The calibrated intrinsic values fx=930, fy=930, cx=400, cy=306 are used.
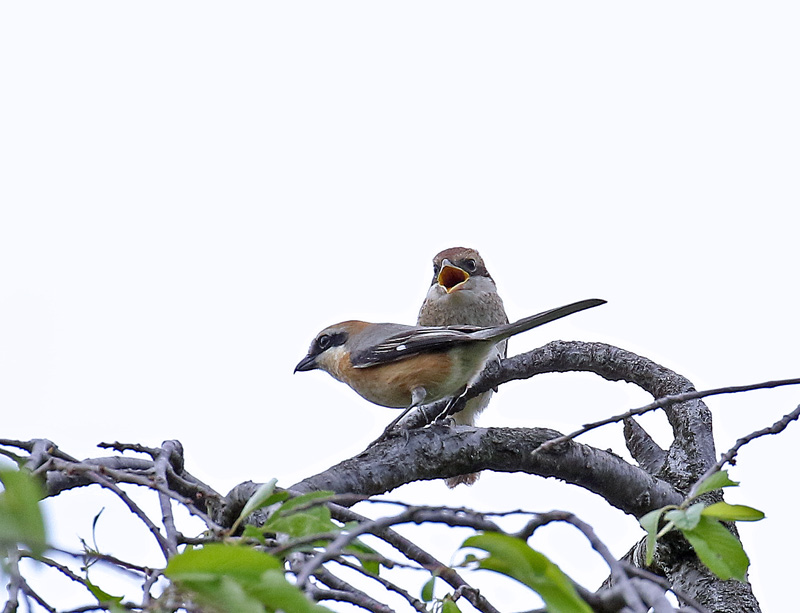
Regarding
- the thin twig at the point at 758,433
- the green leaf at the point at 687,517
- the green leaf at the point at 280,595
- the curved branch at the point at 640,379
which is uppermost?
the curved branch at the point at 640,379

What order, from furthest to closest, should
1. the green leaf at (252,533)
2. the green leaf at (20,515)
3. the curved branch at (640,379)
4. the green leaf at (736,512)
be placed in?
the curved branch at (640,379) < the green leaf at (736,512) < the green leaf at (252,533) < the green leaf at (20,515)

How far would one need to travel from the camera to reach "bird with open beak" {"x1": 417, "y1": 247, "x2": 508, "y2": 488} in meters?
7.20

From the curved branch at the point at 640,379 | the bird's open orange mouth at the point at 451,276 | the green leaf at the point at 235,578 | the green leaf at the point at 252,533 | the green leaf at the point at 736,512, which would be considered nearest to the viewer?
the green leaf at the point at 235,578

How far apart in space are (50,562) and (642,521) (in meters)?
1.14

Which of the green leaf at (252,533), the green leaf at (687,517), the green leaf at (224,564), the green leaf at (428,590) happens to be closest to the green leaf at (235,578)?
the green leaf at (224,564)

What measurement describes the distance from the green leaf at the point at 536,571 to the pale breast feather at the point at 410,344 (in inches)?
131

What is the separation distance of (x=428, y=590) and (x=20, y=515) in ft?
2.85

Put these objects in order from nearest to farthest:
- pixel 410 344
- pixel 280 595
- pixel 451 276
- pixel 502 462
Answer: pixel 280 595 < pixel 502 462 < pixel 410 344 < pixel 451 276

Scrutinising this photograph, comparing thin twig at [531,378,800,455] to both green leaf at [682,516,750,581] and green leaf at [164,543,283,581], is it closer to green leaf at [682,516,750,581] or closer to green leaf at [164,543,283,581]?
green leaf at [682,516,750,581]

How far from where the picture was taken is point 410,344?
4.64 meters

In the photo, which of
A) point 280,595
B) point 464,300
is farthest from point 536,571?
point 464,300

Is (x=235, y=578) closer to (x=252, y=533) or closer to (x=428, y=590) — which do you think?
(x=252, y=533)

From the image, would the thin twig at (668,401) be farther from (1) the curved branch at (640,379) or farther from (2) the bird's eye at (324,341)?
(2) the bird's eye at (324,341)

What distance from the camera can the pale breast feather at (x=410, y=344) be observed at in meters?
4.56
